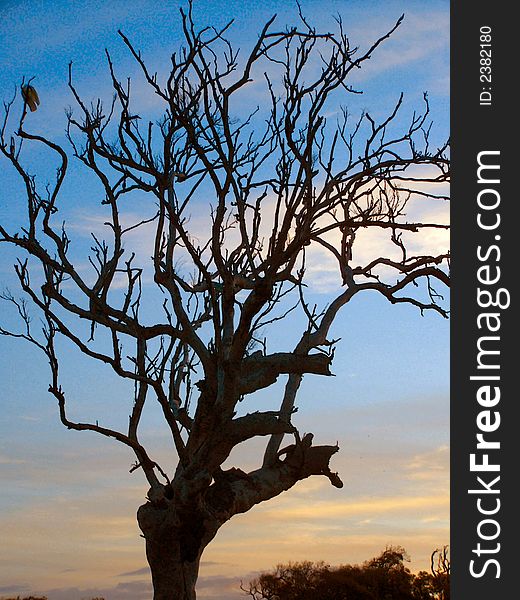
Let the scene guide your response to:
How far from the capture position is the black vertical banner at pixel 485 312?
20.5 feet

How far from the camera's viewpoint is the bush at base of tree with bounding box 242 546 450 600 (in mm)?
14172

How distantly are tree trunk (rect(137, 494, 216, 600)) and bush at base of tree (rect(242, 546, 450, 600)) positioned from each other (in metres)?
5.43

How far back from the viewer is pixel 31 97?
9953 millimetres

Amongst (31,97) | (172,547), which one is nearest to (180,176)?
(31,97)

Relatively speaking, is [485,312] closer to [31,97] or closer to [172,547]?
[172,547]

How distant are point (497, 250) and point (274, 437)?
4961mm

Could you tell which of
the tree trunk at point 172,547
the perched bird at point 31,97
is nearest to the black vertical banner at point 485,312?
the tree trunk at point 172,547

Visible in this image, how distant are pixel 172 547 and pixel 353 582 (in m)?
5.88

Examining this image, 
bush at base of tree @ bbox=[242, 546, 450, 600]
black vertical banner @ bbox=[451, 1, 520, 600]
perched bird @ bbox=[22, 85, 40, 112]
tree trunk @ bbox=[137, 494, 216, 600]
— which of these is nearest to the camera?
black vertical banner @ bbox=[451, 1, 520, 600]

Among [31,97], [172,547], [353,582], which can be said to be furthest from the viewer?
[353,582]

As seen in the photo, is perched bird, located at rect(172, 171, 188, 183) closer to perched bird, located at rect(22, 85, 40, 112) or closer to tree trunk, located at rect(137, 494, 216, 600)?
perched bird, located at rect(22, 85, 40, 112)

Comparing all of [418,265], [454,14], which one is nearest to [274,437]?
[418,265]

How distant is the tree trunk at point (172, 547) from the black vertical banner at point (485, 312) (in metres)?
3.74

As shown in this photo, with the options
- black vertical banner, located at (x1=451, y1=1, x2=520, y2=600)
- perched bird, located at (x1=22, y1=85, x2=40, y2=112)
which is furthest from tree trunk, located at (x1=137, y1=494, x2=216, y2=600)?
perched bird, located at (x1=22, y1=85, x2=40, y2=112)
